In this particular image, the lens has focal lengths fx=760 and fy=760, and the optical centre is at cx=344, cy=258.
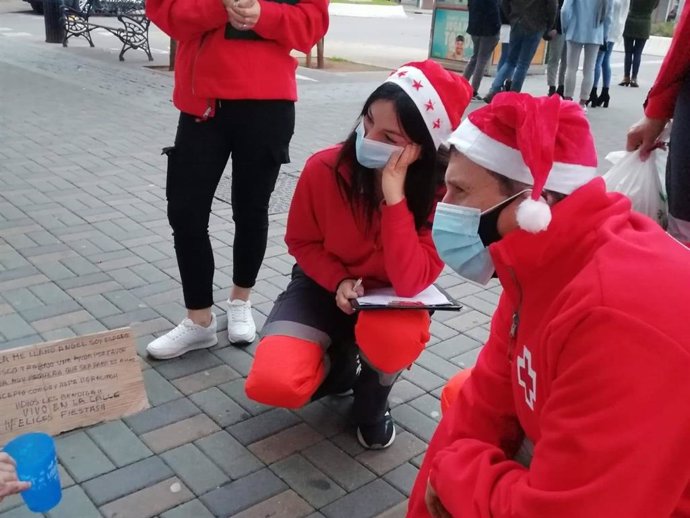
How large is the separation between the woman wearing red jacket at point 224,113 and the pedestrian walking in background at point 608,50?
727 centimetres

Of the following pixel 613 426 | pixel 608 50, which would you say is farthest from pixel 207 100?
pixel 608 50

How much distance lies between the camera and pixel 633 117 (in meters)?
9.45

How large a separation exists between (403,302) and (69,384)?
1.15 m

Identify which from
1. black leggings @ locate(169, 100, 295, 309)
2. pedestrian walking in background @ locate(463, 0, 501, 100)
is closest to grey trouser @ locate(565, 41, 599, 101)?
pedestrian walking in background @ locate(463, 0, 501, 100)

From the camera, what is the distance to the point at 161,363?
3.05 metres

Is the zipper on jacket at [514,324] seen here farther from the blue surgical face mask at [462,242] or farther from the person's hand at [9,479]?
the person's hand at [9,479]

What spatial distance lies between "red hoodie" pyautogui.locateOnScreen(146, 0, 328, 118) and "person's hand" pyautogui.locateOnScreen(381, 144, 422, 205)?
0.72 m

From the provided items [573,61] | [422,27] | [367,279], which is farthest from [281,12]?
[422,27]

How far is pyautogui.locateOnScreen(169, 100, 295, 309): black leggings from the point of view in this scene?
9.32 ft

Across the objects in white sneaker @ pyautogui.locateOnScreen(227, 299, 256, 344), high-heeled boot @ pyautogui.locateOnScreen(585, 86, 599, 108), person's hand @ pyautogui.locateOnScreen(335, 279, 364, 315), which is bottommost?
white sneaker @ pyautogui.locateOnScreen(227, 299, 256, 344)

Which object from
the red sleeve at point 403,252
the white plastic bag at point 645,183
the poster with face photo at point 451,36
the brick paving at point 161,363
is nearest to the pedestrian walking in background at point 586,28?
the poster with face photo at point 451,36

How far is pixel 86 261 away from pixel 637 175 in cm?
279

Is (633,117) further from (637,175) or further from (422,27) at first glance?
(422,27)

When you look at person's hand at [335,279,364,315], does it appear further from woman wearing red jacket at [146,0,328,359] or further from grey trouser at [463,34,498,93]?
grey trouser at [463,34,498,93]
